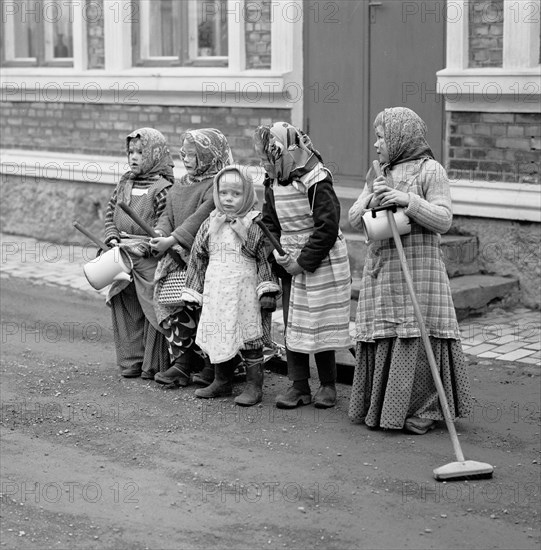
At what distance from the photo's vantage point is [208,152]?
722 cm

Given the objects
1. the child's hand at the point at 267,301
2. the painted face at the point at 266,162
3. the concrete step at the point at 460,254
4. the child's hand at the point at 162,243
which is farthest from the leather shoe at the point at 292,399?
the concrete step at the point at 460,254

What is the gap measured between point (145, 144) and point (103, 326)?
2230 millimetres

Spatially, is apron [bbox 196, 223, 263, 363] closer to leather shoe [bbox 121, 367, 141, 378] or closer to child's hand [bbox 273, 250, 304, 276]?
child's hand [bbox 273, 250, 304, 276]

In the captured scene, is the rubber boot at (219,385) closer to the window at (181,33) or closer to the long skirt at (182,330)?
the long skirt at (182,330)

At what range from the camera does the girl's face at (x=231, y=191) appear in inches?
272

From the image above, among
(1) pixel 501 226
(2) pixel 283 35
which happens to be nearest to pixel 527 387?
(1) pixel 501 226

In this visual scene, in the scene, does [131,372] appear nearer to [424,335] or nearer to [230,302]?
[230,302]

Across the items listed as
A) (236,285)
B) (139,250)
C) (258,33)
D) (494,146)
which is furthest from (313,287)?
(258,33)

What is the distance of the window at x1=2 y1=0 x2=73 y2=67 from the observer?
43.7 feet

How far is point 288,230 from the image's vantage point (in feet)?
22.4

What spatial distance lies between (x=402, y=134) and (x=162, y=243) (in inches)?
67.3

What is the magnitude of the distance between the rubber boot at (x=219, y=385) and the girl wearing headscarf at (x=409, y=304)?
1041 millimetres

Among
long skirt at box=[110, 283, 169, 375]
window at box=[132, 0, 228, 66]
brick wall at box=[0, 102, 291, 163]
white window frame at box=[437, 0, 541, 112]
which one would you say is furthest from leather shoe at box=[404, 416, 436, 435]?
window at box=[132, 0, 228, 66]

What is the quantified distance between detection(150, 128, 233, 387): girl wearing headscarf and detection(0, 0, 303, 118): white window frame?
3.68 m
